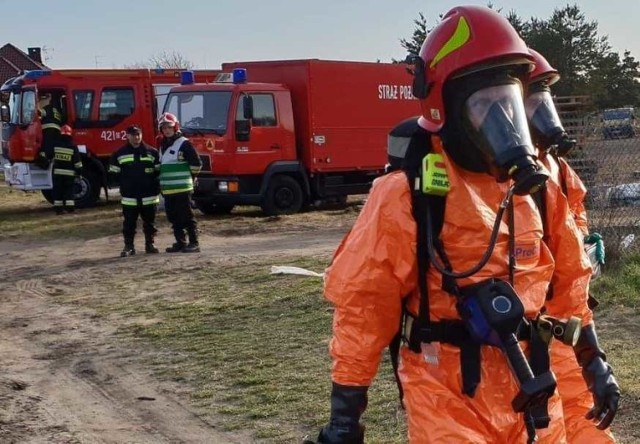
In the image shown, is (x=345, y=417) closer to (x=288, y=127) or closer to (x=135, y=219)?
(x=135, y=219)

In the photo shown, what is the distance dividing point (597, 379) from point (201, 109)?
13.6 meters

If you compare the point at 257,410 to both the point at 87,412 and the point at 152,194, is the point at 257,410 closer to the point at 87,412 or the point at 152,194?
the point at 87,412

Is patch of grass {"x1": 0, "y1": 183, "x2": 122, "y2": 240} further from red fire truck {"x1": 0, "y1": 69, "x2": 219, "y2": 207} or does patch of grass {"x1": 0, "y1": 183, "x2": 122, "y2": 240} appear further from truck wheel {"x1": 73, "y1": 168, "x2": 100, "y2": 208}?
red fire truck {"x1": 0, "y1": 69, "x2": 219, "y2": 207}

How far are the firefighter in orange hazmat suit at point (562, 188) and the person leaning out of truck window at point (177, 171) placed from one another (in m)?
7.96

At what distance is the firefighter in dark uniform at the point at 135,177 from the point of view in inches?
476

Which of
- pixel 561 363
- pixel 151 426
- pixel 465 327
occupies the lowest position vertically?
pixel 151 426

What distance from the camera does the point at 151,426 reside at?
18.7ft

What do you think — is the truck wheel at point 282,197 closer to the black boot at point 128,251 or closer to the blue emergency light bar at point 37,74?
the black boot at point 128,251

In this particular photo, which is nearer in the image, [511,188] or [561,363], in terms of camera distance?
[511,188]

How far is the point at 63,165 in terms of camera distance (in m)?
17.3

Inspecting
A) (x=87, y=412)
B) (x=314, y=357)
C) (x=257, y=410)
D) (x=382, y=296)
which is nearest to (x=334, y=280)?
(x=382, y=296)

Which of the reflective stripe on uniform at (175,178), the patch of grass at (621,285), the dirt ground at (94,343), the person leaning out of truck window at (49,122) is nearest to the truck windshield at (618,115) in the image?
the patch of grass at (621,285)

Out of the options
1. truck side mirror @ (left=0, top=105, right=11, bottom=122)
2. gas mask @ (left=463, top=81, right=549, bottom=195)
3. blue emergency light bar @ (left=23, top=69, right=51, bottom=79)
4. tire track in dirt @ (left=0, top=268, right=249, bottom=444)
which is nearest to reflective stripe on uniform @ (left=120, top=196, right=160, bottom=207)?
tire track in dirt @ (left=0, top=268, right=249, bottom=444)

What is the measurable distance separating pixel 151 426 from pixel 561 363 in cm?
320
